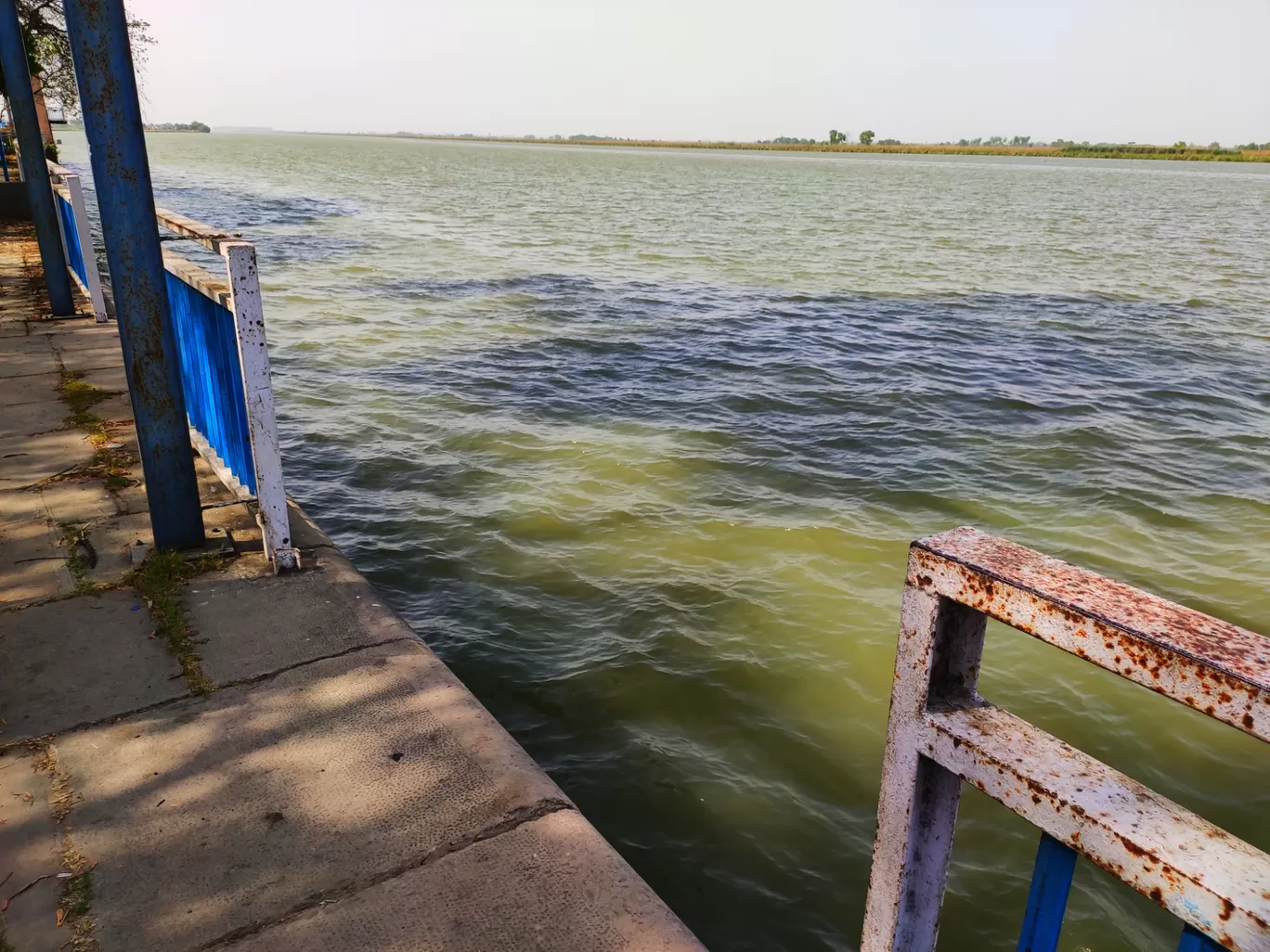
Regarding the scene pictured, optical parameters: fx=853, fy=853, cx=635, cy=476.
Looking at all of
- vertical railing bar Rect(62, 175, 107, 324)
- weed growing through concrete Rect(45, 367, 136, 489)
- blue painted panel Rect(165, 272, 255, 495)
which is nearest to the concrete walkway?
blue painted panel Rect(165, 272, 255, 495)

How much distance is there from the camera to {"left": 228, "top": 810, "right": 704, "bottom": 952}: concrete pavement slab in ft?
7.30

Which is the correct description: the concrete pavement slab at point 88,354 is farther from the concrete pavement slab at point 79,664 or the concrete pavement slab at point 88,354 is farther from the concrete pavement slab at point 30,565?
the concrete pavement slab at point 79,664

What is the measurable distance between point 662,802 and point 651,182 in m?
66.2

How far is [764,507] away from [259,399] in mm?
4316

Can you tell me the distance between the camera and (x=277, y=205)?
32.6 m

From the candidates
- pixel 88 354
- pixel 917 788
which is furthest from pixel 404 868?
pixel 88 354

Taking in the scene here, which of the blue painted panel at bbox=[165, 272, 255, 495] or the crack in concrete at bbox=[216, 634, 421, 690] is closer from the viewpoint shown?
the crack in concrete at bbox=[216, 634, 421, 690]

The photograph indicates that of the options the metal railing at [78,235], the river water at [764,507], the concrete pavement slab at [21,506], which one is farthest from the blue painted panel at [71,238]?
the concrete pavement slab at [21,506]

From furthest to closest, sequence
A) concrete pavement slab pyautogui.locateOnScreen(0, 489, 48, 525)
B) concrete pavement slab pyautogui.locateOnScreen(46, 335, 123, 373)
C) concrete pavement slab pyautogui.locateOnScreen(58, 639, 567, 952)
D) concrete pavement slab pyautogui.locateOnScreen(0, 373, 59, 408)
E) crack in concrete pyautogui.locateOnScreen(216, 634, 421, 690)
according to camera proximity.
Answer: concrete pavement slab pyautogui.locateOnScreen(46, 335, 123, 373), concrete pavement slab pyautogui.locateOnScreen(0, 373, 59, 408), concrete pavement slab pyautogui.locateOnScreen(0, 489, 48, 525), crack in concrete pyautogui.locateOnScreen(216, 634, 421, 690), concrete pavement slab pyautogui.locateOnScreen(58, 639, 567, 952)

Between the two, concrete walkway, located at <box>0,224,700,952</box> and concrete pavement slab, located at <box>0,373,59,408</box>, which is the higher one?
concrete pavement slab, located at <box>0,373,59,408</box>

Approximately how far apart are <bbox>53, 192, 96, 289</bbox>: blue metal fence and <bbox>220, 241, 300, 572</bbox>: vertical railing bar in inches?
269

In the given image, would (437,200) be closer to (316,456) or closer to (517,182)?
(517,182)

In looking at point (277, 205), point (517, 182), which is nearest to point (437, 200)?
point (277, 205)

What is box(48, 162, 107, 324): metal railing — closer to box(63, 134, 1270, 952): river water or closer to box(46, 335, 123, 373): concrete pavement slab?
box(46, 335, 123, 373): concrete pavement slab
